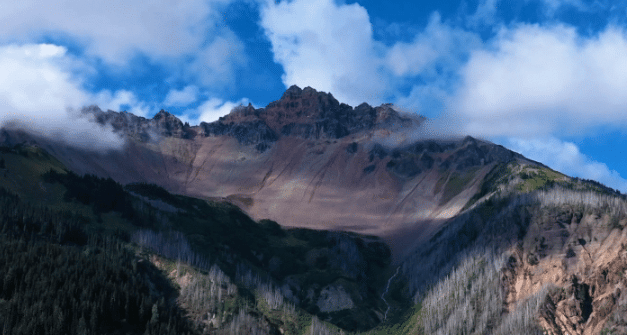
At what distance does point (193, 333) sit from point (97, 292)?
36.7 metres

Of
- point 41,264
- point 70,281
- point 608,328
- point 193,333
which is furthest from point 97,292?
point 608,328

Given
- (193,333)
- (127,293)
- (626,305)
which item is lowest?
(193,333)

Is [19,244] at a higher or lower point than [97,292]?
higher

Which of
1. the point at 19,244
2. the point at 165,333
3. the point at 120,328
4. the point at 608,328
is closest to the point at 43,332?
the point at 120,328

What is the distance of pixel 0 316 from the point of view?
6348 inches

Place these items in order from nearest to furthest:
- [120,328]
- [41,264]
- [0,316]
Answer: [0,316] < [120,328] < [41,264]

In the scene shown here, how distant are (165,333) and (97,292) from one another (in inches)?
1147

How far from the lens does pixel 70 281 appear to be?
184625 mm

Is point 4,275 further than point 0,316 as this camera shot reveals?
Yes

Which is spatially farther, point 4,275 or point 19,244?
point 19,244

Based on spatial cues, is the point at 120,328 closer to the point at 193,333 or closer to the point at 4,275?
the point at 193,333

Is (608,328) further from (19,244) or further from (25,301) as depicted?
(19,244)

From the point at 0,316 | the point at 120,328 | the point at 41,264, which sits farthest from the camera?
the point at 41,264

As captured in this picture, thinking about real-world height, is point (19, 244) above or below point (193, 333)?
above
